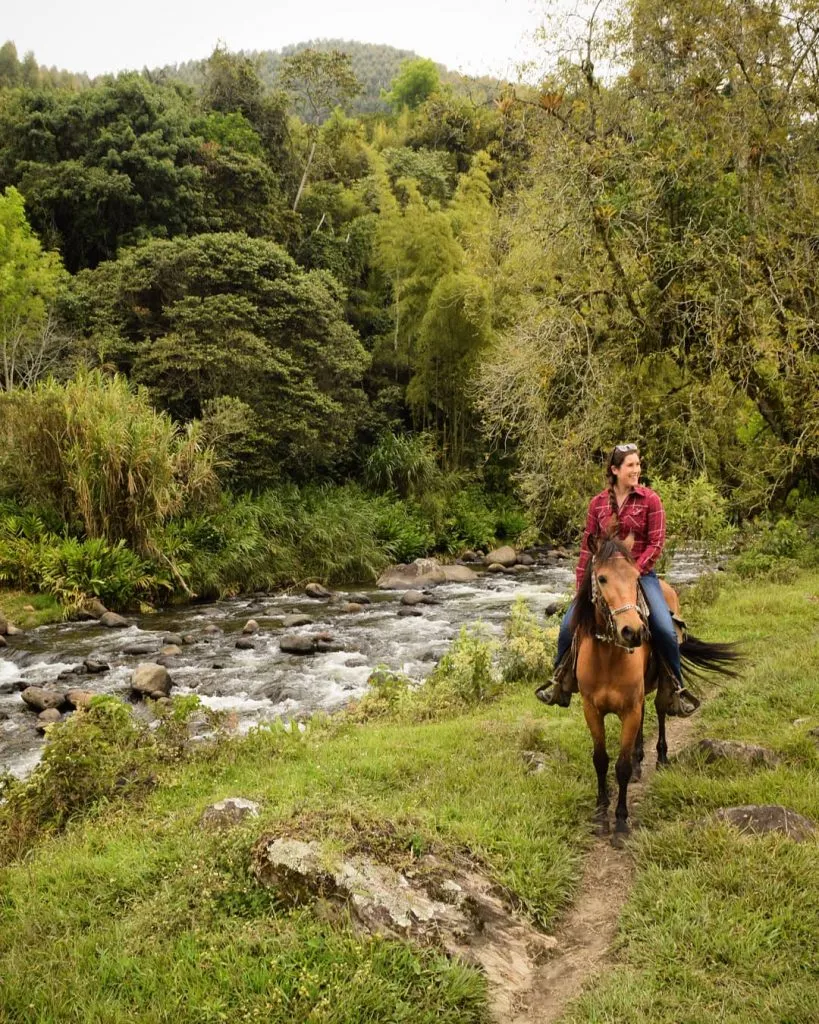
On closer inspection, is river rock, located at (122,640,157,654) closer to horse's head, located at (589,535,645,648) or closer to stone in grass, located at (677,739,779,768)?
stone in grass, located at (677,739,779,768)

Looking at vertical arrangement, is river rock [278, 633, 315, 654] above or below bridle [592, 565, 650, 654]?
below

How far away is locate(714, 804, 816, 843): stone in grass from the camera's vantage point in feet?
12.8

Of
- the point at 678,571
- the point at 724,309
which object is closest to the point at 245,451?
the point at 678,571

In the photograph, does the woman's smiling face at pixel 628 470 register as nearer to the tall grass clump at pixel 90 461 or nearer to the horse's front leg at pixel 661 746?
the horse's front leg at pixel 661 746

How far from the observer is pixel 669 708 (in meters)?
5.05

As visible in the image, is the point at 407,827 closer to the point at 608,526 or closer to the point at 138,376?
the point at 608,526

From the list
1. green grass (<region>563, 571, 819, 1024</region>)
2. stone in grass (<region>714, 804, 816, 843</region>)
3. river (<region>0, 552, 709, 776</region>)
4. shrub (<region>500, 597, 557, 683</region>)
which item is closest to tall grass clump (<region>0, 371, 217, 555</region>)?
river (<region>0, 552, 709, 776</region>)

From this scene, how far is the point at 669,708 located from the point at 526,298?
29.8 feet

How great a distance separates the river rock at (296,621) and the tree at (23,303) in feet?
39.7

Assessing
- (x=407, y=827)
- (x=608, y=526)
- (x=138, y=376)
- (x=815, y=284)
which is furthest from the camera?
Result: (x=138, y=376)

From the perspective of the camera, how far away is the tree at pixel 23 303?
21.1 metres

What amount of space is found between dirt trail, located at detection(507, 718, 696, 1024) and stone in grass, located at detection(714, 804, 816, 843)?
64 cm

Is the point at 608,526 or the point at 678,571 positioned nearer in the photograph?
the point at 608,526

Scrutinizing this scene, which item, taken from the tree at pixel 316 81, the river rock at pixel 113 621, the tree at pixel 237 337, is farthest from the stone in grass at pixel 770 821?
the tree at pixel 316 81
